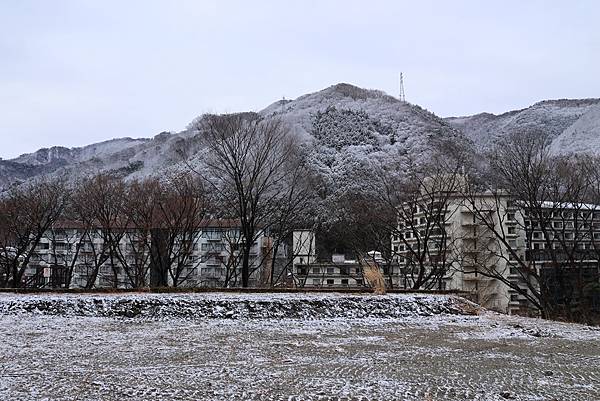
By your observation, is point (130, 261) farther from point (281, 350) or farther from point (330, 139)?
point (330, 139)

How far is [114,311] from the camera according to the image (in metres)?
12.4

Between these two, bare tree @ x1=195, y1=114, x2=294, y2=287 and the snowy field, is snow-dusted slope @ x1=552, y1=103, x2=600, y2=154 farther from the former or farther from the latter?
the snowy field

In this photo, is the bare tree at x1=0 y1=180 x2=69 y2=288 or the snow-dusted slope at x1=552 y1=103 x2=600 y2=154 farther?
the snow-dusted slope at x1=552 y1=103 x2=600 y2=154

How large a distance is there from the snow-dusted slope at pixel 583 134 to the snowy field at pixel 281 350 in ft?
121

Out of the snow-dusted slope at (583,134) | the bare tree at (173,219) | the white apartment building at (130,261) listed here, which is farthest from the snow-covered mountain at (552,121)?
the bare tree at (173,219)

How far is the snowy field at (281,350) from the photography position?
17.9ft

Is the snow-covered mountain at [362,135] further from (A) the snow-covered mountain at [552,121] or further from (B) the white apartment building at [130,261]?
(B) the white apartment building at [130,261]

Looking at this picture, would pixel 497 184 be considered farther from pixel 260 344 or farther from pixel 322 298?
pixel 260 344

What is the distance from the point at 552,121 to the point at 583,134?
12.7 metres

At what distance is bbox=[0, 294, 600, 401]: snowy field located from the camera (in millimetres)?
5441

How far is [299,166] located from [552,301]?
12381 millimetres

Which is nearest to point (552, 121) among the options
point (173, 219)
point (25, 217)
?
point (173, 219)

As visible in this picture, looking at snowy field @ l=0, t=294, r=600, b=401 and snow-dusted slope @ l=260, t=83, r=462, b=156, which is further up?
snow-dusted slope @ l=260, t=83, r=462, b=156

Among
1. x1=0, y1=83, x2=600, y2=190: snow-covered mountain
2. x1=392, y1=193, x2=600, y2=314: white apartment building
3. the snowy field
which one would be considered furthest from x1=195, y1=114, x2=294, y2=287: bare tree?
x1=0, y1=83, x2=600, y2=190: snow-covered mountain
